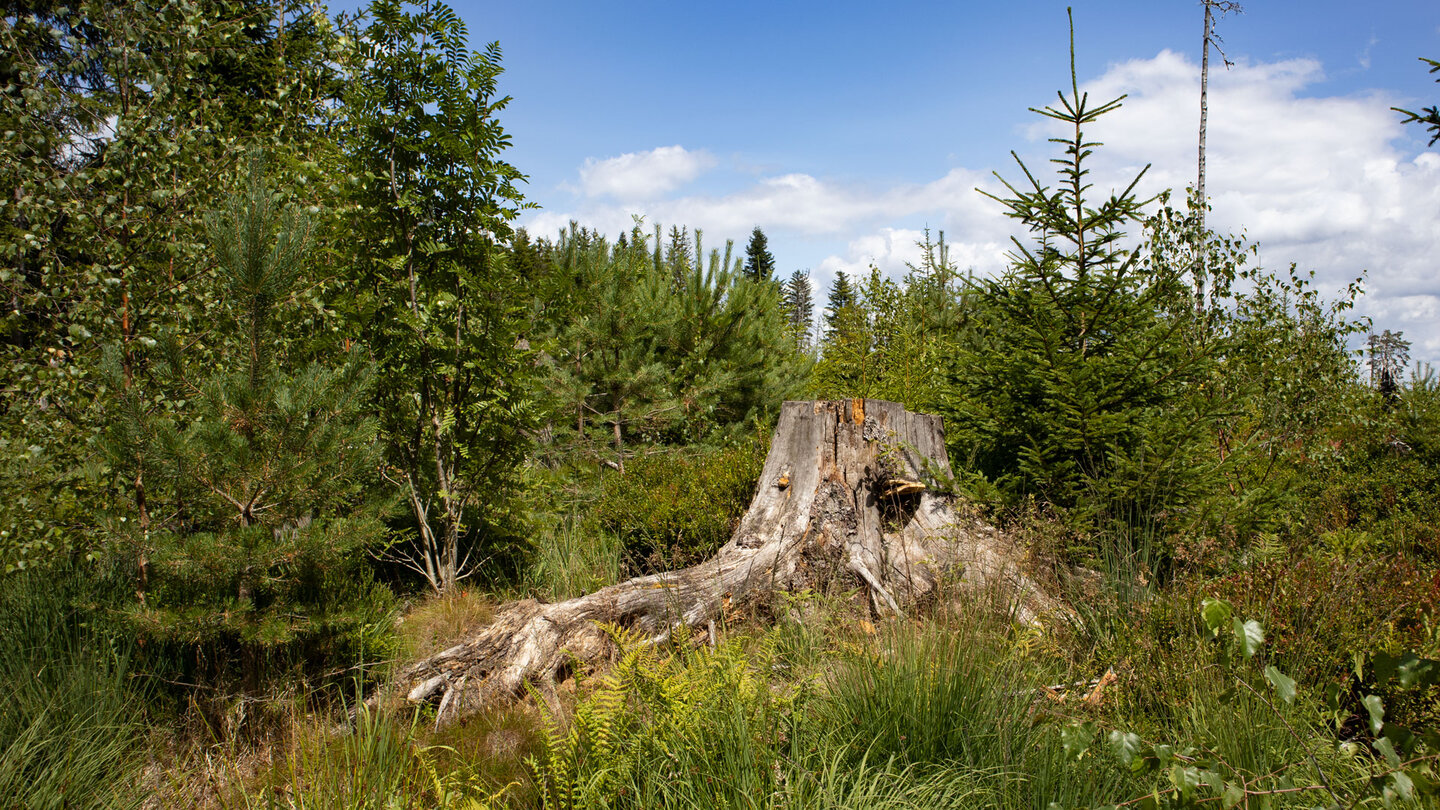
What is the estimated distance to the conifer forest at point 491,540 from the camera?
246cm

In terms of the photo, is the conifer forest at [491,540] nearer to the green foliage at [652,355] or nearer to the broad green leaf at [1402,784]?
the broad green leaf at [1402,784]

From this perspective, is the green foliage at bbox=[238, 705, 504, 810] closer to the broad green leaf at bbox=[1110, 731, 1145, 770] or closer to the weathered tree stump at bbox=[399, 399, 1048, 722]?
the weathered tree stump at bbox=[399, 399, 1048, 722]

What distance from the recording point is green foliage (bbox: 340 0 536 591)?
415cm

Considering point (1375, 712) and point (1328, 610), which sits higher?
point (1375, 712)

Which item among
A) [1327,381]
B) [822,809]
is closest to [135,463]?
[822,809]

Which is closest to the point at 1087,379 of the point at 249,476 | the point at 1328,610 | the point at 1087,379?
the point at 1087,379

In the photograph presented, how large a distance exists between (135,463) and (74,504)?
1.38 meters

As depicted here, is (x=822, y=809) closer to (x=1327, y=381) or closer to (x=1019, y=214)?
(x=1019, y=214)

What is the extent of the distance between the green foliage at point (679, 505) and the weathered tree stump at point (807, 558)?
2.32 feet

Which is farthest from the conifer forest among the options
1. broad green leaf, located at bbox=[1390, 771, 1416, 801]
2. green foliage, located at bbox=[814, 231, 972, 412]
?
green foliage, located at bbox=[814, 231, 972, 412]

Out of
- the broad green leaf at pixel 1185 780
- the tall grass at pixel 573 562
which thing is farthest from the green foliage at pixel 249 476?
the broad green leaf at pixel 1185 780

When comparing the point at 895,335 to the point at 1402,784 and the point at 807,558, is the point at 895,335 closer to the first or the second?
the point at 807,558

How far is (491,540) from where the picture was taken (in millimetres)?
5102

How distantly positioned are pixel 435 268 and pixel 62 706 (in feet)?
8.66
